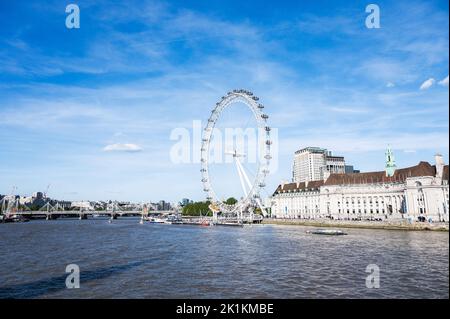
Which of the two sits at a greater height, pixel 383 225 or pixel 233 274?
pixel 383 225

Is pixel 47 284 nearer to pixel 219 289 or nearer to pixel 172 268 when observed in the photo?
pixel 172 268

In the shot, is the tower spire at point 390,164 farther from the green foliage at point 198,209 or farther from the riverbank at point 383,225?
the green foliage at point 198,209

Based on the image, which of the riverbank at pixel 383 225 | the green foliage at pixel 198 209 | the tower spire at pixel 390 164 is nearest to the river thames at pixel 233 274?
the riverbank at pixel 383 225

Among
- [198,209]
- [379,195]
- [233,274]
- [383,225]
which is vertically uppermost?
[379,195]

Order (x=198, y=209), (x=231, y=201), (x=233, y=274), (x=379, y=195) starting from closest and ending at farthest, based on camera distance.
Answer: (x=233, y=274) → (x=379, y=195) → (x=231, y=201) → (x=198, y=209)

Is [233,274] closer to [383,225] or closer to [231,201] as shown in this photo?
[383,225]

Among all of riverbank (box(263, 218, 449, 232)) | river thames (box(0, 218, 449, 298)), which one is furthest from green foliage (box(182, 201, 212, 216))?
river thames (box(0, 218, 449, 298))

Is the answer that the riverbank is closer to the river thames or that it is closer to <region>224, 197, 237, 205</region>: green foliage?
the river thames

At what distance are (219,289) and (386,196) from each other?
8712 centimetres

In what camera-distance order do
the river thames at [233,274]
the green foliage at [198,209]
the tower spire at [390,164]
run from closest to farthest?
the river thames at [233,274] < the tower spire at [390,164] < the green foliage at [198,209]

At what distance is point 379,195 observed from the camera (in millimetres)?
98562

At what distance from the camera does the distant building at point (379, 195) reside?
3063 inches

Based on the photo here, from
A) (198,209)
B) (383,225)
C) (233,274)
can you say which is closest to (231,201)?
(198,209)
